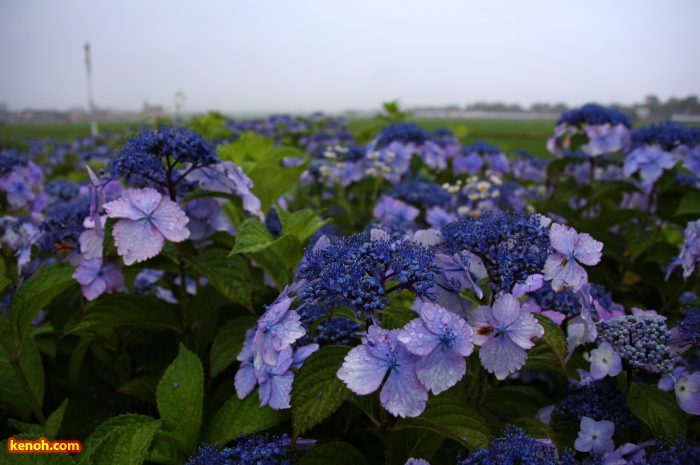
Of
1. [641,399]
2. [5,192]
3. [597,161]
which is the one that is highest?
[597,161]

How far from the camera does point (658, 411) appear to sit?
1.16 metres

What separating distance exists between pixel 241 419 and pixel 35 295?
2.53ft

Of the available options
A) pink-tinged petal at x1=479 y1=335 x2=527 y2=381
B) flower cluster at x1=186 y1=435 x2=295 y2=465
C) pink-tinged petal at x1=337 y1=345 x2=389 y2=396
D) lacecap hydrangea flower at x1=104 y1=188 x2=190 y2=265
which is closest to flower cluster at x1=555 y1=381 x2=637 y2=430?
pink-tinged petal at x1=479 y1=335 x2=527 y2=381

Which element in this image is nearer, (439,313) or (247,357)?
(439,313)

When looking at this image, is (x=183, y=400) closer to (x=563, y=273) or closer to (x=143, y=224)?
(x=143, y=224)

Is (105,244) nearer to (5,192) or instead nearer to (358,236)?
(358,236)

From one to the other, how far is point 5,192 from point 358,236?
3.12 meters

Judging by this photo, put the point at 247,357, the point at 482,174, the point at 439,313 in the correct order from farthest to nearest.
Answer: the point at 482,174 → the point at 247,357 → the point at 439,313

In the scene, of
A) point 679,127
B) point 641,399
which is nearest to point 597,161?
point 679,127

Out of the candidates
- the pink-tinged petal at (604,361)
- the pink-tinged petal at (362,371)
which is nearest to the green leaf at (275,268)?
the pink-tinged petal at (362,371)

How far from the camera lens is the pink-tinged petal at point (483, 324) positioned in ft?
3.37

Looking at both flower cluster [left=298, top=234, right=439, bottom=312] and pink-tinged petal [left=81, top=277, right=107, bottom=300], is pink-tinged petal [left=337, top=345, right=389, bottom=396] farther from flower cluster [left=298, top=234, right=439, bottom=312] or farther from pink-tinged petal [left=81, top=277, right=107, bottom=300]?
pink-tinged petal [left=81, top=277, right=107, bottom=300]

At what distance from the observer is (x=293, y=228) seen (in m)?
1.68

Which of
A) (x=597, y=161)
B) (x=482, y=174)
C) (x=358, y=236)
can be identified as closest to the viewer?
(x=358, y=236)
